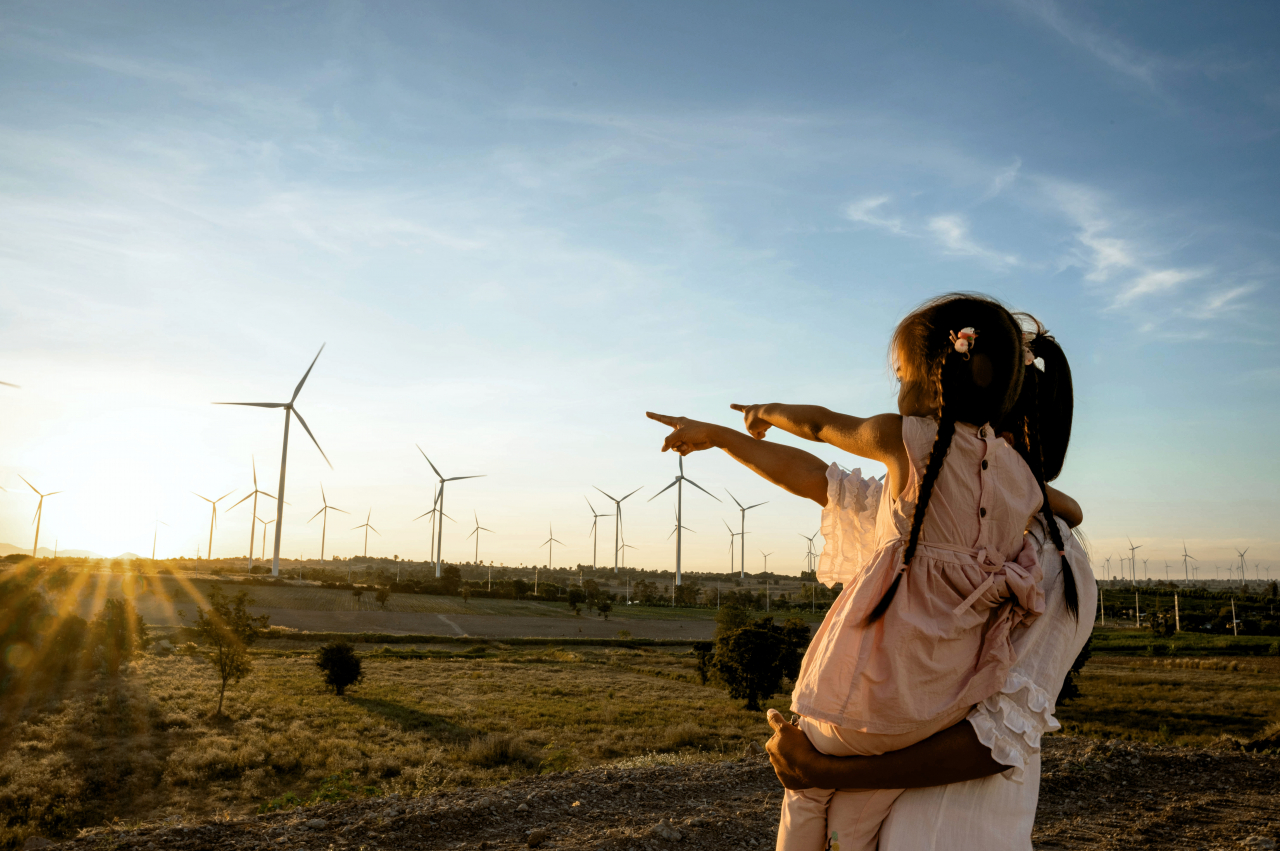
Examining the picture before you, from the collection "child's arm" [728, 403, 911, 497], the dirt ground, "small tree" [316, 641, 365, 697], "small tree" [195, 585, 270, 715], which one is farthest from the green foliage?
the dirt ground

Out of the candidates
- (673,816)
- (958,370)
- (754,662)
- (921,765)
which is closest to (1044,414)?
(958,370)

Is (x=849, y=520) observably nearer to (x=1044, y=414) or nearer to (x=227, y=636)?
(x=1044, y=414)

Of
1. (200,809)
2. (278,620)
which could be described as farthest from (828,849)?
(278,620)

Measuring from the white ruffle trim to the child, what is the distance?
53 mm

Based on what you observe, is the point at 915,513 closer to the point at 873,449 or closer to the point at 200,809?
the point at 873,449

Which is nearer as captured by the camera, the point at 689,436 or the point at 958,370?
the point at 958,370

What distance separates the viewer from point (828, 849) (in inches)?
90.3

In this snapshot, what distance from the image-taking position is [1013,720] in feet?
6.82

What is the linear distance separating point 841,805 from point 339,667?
125ft

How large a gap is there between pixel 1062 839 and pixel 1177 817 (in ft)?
7.17

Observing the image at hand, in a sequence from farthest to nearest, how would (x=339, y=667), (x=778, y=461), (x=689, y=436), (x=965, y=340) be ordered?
(x=339, y=667) < (x=689, y=436) < (x=778, y=461) < (x=965, y=340)

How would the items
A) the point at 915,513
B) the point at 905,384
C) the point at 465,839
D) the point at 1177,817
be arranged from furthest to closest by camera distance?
the point at 1177,817, the point at 465,839, the point at 905,384, the point at 915,513

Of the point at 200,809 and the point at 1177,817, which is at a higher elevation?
the point at 1177,817

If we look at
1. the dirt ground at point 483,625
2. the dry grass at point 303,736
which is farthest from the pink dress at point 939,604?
the dirt ground at point 483,625
